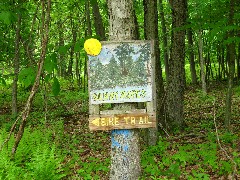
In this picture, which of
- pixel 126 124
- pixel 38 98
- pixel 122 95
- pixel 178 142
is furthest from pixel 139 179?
pixel 38 98

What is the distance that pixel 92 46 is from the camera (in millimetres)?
4227

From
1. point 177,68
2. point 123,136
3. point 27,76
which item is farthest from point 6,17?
point 177,68

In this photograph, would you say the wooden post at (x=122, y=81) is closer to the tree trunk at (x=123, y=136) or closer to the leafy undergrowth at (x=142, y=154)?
the tree trunk at (x=123, y=136)

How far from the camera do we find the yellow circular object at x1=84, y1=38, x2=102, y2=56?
4.21 m

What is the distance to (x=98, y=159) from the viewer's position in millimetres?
6695

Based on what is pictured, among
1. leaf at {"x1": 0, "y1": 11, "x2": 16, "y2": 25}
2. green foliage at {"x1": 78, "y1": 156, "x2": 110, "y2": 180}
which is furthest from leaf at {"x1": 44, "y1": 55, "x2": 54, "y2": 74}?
green foliage at {"x1": 78, "y1": 156, "x2": 110, "y2": 180}

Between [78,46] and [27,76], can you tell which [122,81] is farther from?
[27,76]

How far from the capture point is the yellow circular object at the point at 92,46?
4211 mm

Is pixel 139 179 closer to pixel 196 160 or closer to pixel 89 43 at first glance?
pixel 196 160

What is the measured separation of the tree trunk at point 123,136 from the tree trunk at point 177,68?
3.81m

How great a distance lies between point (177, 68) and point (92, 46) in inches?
176

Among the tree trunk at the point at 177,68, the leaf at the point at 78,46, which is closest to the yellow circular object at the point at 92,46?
the leaf at the point at 78,46

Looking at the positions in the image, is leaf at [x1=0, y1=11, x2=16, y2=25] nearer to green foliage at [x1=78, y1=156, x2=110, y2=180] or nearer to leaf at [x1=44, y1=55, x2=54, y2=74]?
leaf at [x1=44, y1=55, x2=54, y2=74]

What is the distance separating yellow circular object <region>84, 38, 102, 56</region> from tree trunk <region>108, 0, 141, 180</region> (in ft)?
1.20
